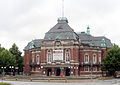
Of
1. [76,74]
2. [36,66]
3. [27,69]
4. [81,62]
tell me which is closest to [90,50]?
[81,62]

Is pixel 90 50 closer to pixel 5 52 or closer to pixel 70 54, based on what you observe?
pixel 70 54

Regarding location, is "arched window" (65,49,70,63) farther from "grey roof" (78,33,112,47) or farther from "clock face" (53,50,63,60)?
"grey roof" (78,33,112,47)

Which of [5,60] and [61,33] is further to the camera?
[5,60]

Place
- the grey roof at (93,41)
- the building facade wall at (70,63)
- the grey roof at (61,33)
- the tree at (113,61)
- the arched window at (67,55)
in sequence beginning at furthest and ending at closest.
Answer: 1. the grey roof at (93,41)
2. the grey roof at (61,33)
3. the arched window at (67,55)
4. the building facade wall at (70,63)
5. the tree at (113,61)

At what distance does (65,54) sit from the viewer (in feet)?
224

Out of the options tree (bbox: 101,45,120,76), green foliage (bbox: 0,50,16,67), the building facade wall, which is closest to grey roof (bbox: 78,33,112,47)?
the building facade wall

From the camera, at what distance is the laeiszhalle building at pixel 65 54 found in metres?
67.4

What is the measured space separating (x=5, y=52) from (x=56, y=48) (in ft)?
70.8

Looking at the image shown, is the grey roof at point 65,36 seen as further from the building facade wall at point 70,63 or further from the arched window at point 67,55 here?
the arched window at point 67,55

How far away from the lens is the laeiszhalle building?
221 feet

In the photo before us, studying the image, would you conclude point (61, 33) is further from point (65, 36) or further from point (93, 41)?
point (93, 41)

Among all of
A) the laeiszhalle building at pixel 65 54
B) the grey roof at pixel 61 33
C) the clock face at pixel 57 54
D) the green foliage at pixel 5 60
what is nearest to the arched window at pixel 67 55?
the laeiszhalle building at pixel 65 54

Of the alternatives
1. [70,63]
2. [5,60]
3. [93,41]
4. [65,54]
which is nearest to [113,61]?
[70,63]

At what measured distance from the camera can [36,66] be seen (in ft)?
244
